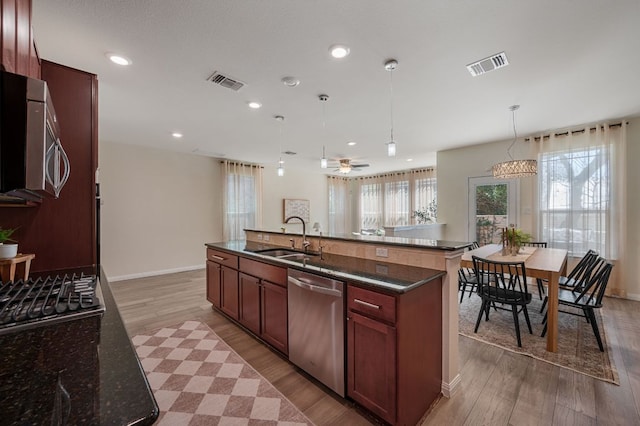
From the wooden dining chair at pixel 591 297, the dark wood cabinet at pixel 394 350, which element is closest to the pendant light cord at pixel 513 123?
the wooden dining chair at pixel 591 297

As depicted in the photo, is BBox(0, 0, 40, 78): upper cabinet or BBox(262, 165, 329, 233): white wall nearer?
BBox(0, 0, 40, 78): upper cabinet

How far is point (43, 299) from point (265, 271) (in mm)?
1588

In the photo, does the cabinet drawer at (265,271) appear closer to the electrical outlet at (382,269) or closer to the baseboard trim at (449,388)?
the electrical outlet at (382,269)

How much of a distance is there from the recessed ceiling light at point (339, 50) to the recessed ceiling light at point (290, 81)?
0.57 metres

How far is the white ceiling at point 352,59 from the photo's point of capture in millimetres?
1828

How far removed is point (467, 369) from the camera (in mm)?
2346

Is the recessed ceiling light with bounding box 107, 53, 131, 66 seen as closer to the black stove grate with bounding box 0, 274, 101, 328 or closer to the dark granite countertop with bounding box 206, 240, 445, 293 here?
the black stove grate with bounding box 0, 274, 101, 328

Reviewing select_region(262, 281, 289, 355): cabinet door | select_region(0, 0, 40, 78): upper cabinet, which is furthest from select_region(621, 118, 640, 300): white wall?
select_region(0, 0, 40, 78): upper cabinet

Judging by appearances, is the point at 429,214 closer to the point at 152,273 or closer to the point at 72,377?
the point at 152,273

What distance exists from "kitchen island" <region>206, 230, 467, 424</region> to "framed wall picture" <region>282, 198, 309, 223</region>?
5359 millimetres

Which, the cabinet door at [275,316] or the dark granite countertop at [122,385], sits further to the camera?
the cabinet door at [275,316]

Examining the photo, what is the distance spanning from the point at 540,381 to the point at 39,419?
2998mm

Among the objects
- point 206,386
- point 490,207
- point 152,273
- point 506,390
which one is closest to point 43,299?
point 206,386

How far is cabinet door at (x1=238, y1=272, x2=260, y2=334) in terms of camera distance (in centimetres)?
280
